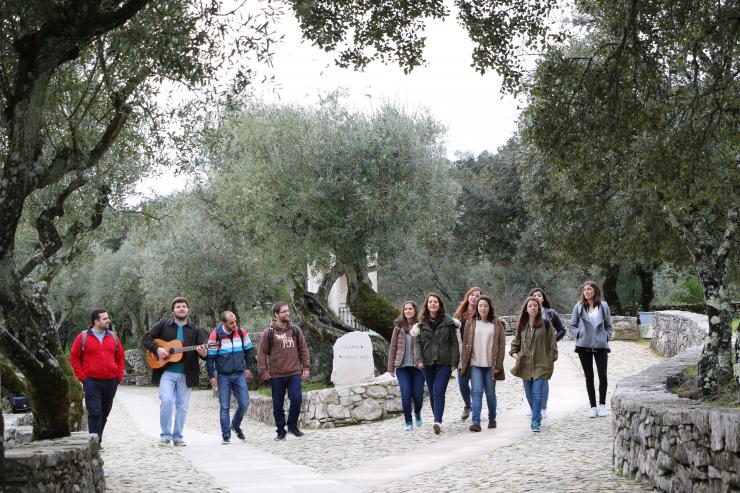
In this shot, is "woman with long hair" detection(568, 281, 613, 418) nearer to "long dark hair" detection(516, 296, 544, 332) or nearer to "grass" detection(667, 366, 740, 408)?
"long dark hair" detection(516, 296, 544, 332)

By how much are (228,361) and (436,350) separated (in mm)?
3131

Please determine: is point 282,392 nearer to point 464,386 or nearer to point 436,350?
point 436,350

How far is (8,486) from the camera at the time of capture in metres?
7.04

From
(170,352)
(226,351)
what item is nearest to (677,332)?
(226,351)

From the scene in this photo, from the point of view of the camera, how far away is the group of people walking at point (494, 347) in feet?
40.5

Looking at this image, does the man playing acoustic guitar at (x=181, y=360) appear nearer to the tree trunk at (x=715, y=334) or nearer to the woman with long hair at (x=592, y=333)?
the woman with long hair at (x=592, y=333)

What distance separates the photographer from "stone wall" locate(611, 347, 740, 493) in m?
6.37

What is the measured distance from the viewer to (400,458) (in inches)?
436

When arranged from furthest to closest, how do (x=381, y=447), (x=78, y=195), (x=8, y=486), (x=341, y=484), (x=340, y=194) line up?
(x=340, y=194)
(x=78, y=195)
(x=381, y=447)
(x=341, y=484)
(x=8, y=486)

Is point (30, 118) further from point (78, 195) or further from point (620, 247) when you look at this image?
point (620, 247)

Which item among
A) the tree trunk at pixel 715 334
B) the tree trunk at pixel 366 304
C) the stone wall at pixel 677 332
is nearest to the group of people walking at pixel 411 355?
the tree trunk at pixel 715 334

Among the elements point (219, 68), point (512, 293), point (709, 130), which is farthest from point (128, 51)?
point (512, 293)

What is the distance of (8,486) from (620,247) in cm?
1419

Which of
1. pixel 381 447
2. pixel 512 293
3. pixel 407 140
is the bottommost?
pixel 381 447
